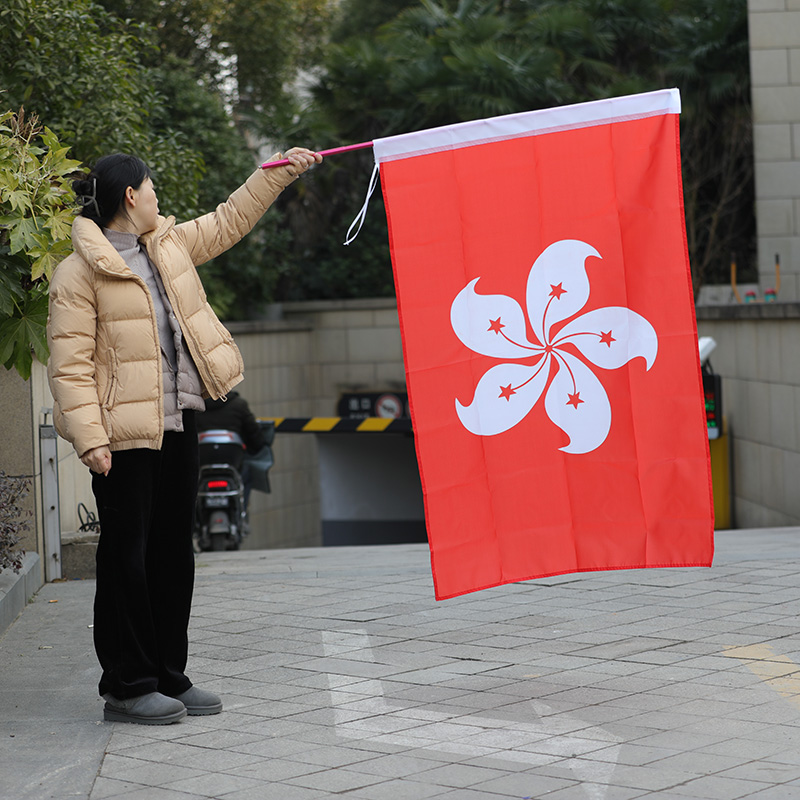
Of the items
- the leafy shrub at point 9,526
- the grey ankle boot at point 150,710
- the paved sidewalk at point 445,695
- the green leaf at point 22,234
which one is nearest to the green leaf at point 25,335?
the green leaf at point 22,234

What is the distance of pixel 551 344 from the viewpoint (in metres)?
4.49

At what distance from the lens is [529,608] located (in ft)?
19.3

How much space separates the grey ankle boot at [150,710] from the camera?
4.18m

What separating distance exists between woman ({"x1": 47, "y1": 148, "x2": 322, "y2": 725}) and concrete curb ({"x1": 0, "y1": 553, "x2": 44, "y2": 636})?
159cm

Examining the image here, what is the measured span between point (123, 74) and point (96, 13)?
3.04 feet

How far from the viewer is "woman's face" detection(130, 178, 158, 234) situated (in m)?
4.23

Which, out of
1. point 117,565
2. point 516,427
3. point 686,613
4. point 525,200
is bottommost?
point 686,613

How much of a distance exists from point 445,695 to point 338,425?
27.9ft

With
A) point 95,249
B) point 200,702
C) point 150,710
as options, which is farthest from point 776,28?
point 150,710

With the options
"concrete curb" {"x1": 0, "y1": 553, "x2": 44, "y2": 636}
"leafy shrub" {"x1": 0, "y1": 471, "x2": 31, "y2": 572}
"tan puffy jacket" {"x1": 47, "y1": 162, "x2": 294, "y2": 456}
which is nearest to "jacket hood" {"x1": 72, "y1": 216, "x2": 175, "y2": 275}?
"tan puffy jacket" {"x1": 47, "y1": 162, "x2": 294, "y2": 456}

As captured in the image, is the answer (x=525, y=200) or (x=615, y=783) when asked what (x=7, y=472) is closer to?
(x=525, y=200)

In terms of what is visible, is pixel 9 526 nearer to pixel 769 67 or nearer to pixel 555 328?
pixel 555 328

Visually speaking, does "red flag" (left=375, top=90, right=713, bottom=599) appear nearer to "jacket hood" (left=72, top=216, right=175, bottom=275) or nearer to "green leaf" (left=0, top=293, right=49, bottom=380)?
"jacket hood" (left=72, top=216, right=175, bottom=275)

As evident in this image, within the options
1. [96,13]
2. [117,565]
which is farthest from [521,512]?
[96,13]
